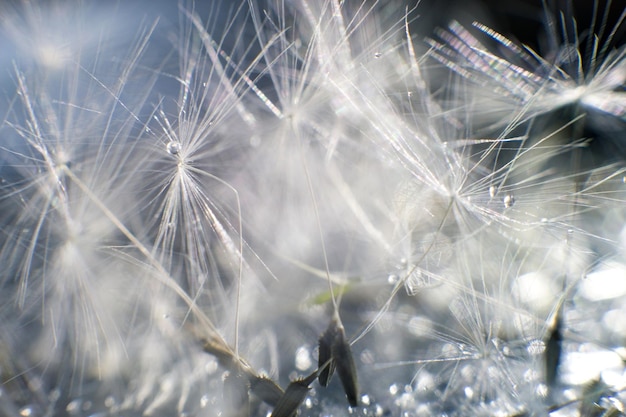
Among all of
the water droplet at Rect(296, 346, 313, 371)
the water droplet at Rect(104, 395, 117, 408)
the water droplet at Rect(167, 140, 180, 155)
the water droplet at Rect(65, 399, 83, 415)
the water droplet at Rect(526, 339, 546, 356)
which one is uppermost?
the water droplet at Rect(167, 140, 180, 155)

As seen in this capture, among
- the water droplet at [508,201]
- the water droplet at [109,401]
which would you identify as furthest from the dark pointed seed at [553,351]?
the water droplet at [109,401]

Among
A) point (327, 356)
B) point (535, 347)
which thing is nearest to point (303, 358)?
point (327, 356)

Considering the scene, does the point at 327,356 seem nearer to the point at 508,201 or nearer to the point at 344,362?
the point at 344,362

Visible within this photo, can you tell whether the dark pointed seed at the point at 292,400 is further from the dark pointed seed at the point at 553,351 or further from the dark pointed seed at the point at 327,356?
the dark pointed seed at the point at 553,351

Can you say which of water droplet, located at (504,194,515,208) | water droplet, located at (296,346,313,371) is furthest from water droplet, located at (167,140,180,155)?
water droplet, located at (504,194,515,208)

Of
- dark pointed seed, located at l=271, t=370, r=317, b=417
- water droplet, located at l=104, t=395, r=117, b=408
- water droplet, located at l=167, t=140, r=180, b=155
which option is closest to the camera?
dark pointed seed, located at l=271, t=370, r=317, b=417

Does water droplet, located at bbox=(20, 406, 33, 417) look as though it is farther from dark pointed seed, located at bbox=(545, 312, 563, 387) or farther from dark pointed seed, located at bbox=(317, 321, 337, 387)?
dark pointed seed, located at bbox=(545, 312, 563, 387)

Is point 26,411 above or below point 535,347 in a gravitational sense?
above

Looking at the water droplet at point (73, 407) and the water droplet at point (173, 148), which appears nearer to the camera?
the water droplet at point (73, 407)

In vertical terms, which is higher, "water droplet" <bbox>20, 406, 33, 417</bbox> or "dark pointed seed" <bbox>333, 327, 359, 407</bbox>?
"water droplet" <bbox>20, 406, 33, 417</bbox>

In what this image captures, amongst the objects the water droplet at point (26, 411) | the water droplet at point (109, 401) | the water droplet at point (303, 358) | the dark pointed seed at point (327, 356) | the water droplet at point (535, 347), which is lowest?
the water droplet at point (535, 347)

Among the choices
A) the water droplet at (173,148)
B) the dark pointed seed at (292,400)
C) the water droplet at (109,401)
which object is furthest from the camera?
the water droplet at (173,148)
